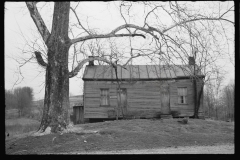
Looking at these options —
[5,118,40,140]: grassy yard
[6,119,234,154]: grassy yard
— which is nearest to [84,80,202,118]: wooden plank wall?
[5,118,40,140]: grassy yard

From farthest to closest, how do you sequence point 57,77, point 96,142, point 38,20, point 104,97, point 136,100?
1. point 104,97
2. point 136,100
3. point 38,20
4. point 57,77
5. point 96,142

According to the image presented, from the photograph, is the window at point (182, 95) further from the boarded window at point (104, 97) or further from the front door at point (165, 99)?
the boarded window at point (104, 97)

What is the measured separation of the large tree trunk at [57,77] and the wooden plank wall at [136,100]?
14.2 m

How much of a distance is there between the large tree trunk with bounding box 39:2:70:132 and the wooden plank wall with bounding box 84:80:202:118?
46.6 ft

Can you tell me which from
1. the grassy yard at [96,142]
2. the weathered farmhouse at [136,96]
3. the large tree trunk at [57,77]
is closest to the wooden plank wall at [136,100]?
the weathered farmhouse at [136,96]

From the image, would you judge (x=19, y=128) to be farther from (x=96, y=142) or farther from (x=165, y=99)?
(x=96, y=142)

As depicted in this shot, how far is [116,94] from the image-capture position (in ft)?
83.8

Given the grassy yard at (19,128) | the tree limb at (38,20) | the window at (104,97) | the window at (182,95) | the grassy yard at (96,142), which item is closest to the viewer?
the grassy yard at (96,142)

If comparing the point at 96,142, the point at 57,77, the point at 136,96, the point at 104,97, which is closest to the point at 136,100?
the point at 136,96

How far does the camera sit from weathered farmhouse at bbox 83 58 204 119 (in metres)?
25.3

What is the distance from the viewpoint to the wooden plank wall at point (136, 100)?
995 inches

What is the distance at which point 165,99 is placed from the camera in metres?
25.6

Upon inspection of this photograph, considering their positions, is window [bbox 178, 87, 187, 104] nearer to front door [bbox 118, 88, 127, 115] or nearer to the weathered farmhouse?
the weathered farmhouse

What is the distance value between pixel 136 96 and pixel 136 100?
42 cm
